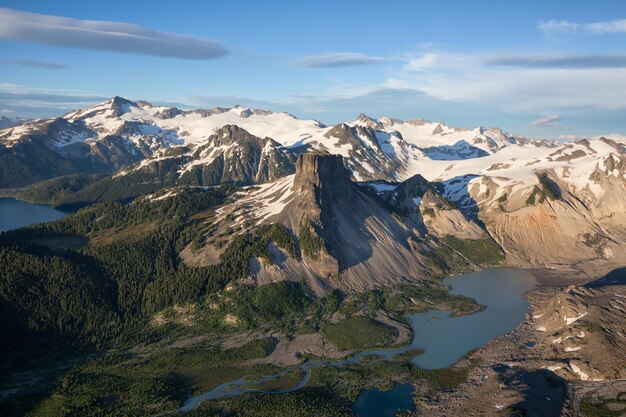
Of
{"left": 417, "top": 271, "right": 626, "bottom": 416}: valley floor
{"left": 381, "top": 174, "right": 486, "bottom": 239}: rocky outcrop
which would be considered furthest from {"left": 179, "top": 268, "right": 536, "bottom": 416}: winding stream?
{"left": 381, "top": 174, "right": 486, "bottom": 239}: rocky outcrop

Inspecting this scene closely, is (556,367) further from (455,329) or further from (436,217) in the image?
(436,217)

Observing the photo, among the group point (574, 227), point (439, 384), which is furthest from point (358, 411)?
point (574, 227)

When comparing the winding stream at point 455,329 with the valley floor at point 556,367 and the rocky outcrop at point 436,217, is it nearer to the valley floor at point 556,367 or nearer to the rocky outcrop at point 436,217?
the valley floor at point 556,367

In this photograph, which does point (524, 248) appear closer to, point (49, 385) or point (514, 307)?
point (514, 307)

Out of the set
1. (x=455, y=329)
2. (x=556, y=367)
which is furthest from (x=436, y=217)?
(x=556, y=367)

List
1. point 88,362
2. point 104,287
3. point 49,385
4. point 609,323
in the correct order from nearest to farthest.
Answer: point 49,385 < point 88,362 < point 609,323 < point 104,287

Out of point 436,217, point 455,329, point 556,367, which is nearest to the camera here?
point 556,367

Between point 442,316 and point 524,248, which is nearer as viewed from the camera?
point 442,316

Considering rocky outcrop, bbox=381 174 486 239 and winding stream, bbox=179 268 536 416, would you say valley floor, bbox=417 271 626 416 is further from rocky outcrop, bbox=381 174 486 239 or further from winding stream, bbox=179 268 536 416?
rocky outcrop, bbox=381 174 486 239
